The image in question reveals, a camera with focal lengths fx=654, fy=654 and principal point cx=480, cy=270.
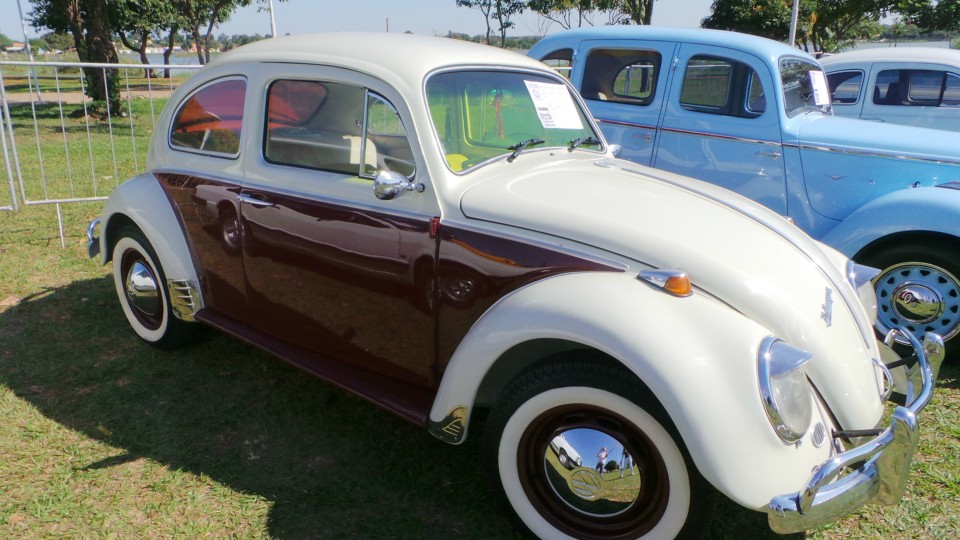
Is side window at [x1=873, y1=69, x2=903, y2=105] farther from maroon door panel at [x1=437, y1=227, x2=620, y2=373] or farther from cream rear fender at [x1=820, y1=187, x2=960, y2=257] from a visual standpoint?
maroon door panel at [x1=437, y1=227, x2=620, y2=373]

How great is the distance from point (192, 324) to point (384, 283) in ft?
5.80

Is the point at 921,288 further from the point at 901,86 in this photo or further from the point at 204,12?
the point at 204,12

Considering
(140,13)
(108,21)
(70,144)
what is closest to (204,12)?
(140,13)

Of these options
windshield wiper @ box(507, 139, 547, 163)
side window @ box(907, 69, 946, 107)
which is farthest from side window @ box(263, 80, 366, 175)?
side window @ box(907, 69, 946, 107)

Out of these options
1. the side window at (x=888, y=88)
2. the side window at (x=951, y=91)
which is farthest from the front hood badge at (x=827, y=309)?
the side window at (x=951, y=91)

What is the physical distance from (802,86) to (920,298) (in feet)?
6.51

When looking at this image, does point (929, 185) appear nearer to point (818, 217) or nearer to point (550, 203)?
point (818, 217)

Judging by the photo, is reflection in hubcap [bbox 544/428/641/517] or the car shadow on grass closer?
reflection in hubcap [bbox 544/428/641/517]

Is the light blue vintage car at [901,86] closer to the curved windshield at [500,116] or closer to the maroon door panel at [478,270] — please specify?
the curved windshield at [500,116]

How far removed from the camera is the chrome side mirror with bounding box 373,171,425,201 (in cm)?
243

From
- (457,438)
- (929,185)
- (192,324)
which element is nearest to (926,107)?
(929,185)

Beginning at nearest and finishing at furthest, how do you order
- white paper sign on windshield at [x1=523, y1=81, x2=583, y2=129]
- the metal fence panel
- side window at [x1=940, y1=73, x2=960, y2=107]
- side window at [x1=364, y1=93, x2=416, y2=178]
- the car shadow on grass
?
the car shadow on grass
side window at [x1=364, y1=93, x2=416, y2=178]
white paper sign on windshield at [x1=523, y1=81, x2=583, y2=129]
the metal fence panel
side window at [x1=940, y1=73, x2=960, y2=107]

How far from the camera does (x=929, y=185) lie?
4.09 metres

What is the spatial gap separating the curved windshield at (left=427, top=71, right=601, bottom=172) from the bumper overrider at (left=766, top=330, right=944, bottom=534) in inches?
63.3
